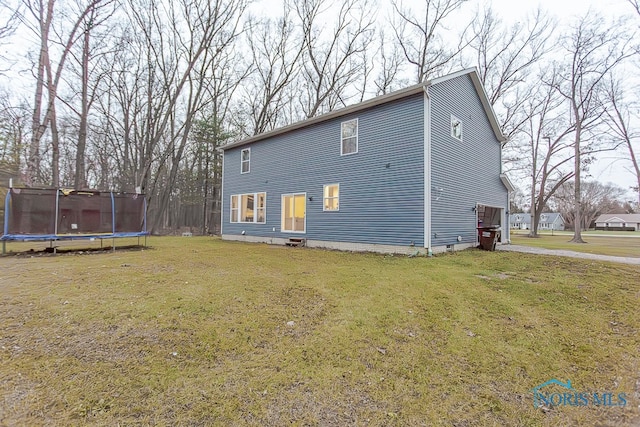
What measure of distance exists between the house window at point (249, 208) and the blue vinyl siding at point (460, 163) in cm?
752

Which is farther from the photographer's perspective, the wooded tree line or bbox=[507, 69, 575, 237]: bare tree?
bbox=[507, 69, 575, 237]: bare tree

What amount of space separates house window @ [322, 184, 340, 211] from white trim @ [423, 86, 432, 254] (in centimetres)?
320

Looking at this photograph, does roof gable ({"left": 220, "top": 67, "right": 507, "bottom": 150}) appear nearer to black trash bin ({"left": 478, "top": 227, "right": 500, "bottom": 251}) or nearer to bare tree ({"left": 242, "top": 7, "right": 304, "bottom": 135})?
black trash bin ({"left": 478, "top": 227, "right": 500, "bottom": 251})

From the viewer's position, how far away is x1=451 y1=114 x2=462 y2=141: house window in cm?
973

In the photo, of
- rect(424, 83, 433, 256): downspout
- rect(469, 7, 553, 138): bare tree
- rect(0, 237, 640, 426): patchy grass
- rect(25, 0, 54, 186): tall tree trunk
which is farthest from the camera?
rect(469, 7, 553, 138): bare tree

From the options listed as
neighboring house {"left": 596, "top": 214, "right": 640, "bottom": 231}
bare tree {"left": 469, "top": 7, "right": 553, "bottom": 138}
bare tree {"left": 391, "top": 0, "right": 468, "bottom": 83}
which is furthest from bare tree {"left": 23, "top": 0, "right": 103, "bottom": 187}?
neighboring house {"left": 596, "top": 214, "right": 640, "bottom": 231}

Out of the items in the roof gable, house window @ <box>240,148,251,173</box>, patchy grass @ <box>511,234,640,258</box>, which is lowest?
patchy grass @ <box>511,234,640,258</box>

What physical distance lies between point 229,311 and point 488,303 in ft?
12.2

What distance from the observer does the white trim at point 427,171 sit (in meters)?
8.16

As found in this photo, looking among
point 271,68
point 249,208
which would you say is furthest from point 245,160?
point 271,68

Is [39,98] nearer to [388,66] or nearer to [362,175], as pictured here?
[362,175]

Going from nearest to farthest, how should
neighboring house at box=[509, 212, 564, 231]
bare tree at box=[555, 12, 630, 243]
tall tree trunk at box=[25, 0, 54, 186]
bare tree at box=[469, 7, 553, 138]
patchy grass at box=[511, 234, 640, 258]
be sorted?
1. patchy grass at box=[511, 234, 640, 258]
2. tall tree trunk at box=[25, 0, 54, 186]
3. bare tree at box=[555, 12, 630, 243]
4. bare tree at box=[469, 7, 553, 138]
5. neighboring house at box=[509, 212, 564, 231]

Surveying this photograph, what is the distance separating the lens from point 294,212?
12.0 m

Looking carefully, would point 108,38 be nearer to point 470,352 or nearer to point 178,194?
point 178,194
